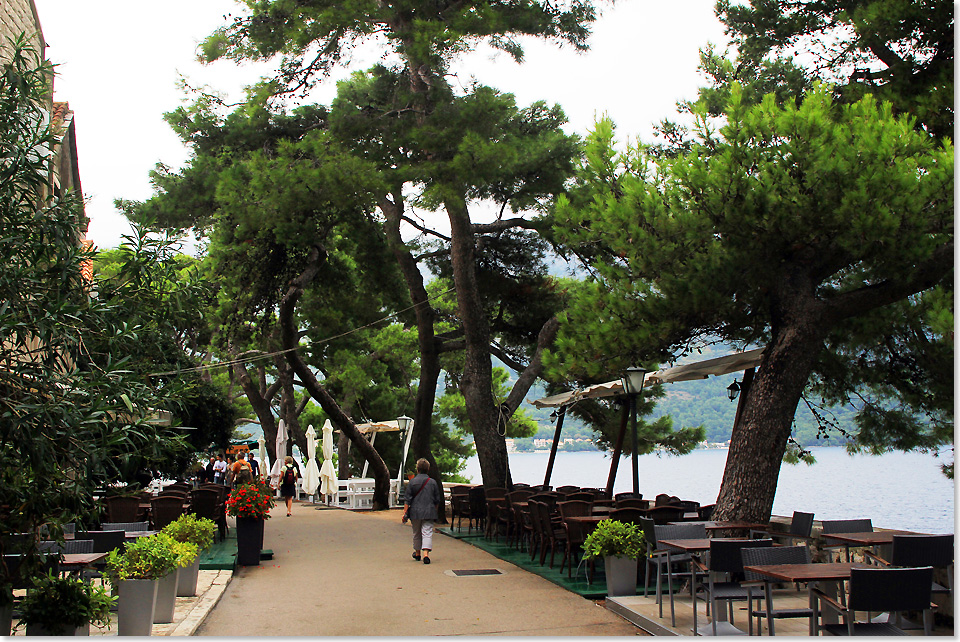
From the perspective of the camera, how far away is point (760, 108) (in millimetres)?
8000

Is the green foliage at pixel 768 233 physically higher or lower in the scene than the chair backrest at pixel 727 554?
higher

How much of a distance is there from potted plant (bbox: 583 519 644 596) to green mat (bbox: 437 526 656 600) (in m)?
0.23

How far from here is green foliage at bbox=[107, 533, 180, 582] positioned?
5.95 m

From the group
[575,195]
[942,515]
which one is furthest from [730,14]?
[942,515]

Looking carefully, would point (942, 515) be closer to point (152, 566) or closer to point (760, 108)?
point (760, 108)

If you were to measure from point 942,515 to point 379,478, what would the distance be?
20722 mm

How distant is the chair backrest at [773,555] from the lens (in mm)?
5801

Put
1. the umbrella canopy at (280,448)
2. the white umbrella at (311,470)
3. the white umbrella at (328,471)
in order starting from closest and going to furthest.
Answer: the white umbrella at (328,471) < the white umbrella at (311,470) < the umbrella canopy at (280,448)

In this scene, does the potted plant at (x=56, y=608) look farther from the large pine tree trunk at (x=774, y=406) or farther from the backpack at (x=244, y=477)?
the large pine tree trunk at (x=774, y=406)

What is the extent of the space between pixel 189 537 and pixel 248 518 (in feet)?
6.03

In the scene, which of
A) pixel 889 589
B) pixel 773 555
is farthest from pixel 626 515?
pixel 889 589

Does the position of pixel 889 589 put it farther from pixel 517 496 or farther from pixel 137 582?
pixel 517 496

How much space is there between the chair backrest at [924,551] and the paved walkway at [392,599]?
210 centimetres

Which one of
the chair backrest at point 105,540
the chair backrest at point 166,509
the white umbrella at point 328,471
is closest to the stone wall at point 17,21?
the chair backrest at point 105,540
